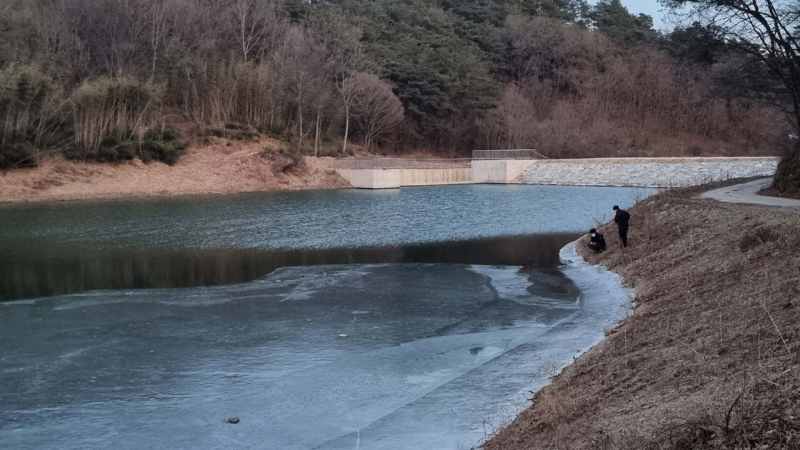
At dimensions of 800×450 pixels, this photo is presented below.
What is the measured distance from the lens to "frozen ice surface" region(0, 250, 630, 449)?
8500mm

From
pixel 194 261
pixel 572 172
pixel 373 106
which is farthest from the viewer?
pixel 373 106

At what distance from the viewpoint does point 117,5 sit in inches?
2215

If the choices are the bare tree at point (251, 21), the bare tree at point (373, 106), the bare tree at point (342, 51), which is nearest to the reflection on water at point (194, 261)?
the bare tree at point (342, 51)

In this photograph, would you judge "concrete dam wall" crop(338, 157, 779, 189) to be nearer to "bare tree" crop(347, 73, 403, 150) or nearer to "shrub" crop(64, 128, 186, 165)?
"bare tree" crop(347, 73, 403, 150)

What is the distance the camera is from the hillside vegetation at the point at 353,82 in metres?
48.7

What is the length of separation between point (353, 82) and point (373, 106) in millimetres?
3397

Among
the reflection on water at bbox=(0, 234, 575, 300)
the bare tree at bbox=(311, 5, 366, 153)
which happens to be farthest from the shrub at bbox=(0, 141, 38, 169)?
the bare tree at bbox=(311, 5, 366, 153)

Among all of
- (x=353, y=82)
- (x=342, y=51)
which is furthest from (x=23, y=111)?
(x=342, y=51)

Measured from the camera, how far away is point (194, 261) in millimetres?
21422

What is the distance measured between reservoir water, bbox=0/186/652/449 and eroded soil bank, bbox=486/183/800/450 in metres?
0.99

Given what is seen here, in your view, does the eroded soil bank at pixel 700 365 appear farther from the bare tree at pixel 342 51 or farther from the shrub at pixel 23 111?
the bare tree at pixel 342 51

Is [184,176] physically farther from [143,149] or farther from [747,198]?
[747,198]

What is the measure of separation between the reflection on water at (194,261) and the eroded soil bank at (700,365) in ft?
23.1

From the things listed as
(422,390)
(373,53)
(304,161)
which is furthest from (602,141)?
(422,390)
